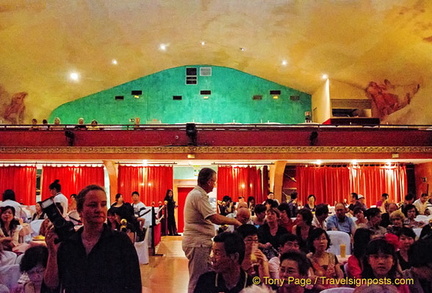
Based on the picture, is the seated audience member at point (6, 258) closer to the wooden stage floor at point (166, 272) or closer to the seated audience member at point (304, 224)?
the wooden stage floor at point (166, 272)

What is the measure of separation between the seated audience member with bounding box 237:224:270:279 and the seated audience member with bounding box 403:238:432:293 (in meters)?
1.07

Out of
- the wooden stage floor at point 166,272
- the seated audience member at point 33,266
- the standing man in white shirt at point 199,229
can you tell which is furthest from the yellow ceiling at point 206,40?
the seated audience member at point 33,266

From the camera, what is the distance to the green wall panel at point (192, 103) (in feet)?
54.9

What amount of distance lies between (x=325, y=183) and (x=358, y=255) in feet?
33.7

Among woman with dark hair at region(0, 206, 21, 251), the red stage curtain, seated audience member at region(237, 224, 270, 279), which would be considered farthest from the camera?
the red stage curtain

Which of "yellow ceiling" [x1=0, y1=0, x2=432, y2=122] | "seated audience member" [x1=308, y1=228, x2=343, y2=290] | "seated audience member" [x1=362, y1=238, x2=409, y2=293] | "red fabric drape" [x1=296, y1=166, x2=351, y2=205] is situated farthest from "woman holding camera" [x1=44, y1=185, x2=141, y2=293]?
"red fabric drape" [x1=296, y1=166, x2=351, y2=205]

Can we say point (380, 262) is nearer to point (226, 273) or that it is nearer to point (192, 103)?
point (226, 273)

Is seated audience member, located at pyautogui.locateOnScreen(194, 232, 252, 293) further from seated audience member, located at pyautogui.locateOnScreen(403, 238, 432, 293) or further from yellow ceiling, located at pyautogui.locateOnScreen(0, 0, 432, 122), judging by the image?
yellow ceiling, located at pyautogui.locateOnScreen(0, 0, 432, 122)

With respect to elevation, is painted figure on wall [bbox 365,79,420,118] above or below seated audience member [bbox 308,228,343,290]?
above

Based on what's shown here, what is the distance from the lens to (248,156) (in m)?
11.3

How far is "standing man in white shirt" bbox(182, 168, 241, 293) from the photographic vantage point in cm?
378

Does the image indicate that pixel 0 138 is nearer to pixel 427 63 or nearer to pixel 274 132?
pixel 274 132

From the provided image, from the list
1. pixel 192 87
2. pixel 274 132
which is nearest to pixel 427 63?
pixel 274 132

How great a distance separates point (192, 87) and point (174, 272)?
1102 centimetres
